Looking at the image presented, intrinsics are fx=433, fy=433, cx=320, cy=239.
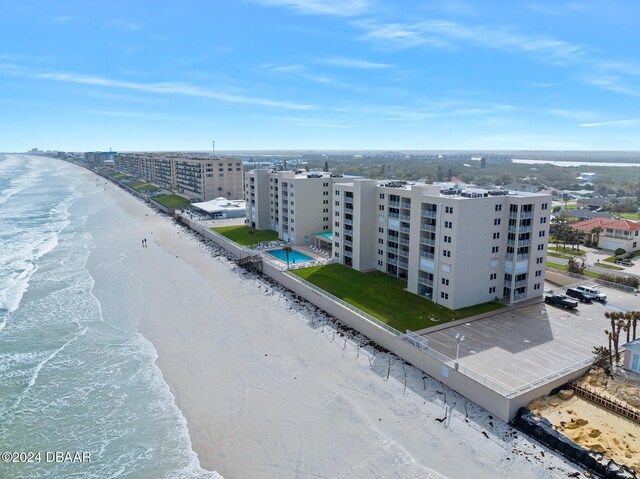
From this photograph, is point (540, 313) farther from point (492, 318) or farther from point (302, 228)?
point (302, 228)

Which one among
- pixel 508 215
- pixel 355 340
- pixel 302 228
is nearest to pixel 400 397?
pixel 355 340

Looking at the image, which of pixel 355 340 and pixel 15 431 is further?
pixel 355 340

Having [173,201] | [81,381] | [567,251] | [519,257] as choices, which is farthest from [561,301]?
[173,201]

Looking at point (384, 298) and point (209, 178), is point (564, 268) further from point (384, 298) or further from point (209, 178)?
point (209, 178)

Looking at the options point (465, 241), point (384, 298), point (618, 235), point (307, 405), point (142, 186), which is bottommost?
point (307, 405)

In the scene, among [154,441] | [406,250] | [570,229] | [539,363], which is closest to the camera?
[154,441]

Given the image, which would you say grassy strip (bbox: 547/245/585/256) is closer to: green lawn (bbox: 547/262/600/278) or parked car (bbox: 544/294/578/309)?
green lawn (bbox: 547/262/600/278)

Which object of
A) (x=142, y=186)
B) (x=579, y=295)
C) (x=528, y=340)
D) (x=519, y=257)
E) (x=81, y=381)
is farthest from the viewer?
(x=142, y=186)

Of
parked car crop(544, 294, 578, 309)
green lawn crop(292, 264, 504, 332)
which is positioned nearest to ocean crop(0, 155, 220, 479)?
green lawn crop(292, 264, 504, 332)
